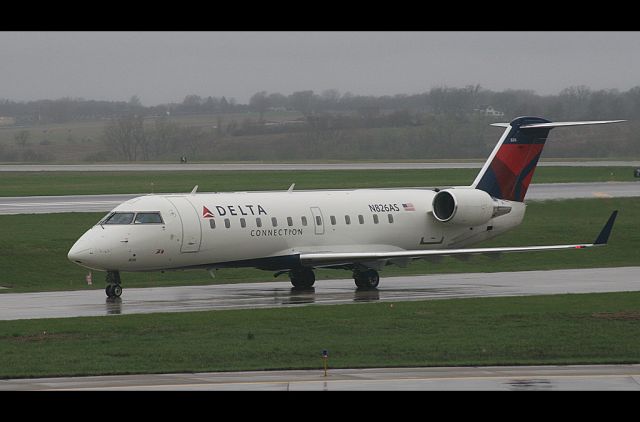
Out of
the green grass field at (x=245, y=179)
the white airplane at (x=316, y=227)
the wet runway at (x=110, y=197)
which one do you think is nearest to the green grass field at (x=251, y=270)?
the white airplane at (x=316, y=227)

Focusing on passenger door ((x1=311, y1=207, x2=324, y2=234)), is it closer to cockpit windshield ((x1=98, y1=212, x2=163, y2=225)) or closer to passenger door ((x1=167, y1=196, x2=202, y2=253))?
passenger door ((x1=167, y1=196, x2=202, y2=253))

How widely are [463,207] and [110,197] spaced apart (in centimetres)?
3109

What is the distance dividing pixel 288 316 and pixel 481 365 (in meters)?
7.46

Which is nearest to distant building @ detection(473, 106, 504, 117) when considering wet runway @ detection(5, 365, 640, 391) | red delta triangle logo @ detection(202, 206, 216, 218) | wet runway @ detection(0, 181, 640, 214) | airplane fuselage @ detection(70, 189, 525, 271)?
wet runway @ detection(0, 181, 640, 214)

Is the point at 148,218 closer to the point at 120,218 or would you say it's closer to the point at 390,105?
the point at 120,218

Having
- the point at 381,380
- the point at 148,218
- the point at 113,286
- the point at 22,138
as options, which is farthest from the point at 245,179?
the point at 381,380

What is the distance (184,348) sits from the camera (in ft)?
78.0

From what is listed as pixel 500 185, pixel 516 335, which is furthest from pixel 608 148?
pixel 516 335

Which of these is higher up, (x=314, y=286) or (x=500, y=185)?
(x=500, y=185)

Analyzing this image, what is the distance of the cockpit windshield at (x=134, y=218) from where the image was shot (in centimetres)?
3331

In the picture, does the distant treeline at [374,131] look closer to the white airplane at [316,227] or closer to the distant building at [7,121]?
the distant building at [7,121]

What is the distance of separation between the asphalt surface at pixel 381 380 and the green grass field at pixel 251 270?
17.5 m
